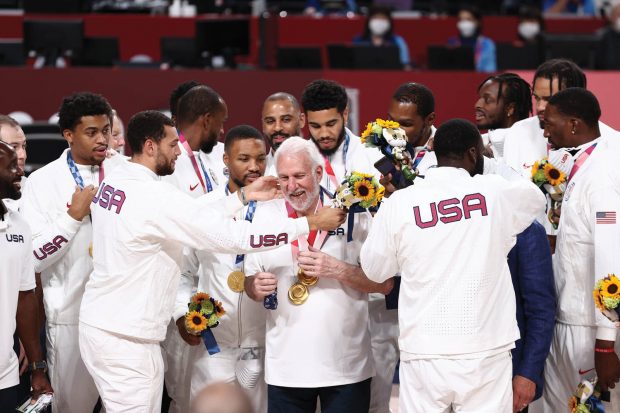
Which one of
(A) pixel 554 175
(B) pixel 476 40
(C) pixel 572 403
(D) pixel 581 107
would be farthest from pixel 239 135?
(B) pixel 476 40

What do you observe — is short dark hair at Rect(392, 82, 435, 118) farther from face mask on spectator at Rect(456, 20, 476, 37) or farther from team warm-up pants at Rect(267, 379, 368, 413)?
face mask on spectator at Rect(456, 20, 476, 37)

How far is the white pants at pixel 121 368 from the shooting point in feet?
18.8

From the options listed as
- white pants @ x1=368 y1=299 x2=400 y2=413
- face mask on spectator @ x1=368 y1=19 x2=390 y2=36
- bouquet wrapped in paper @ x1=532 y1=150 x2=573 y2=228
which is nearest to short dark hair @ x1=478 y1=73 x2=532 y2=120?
bouquet wrapped in paper @ x1=532 y1=150 x2=573 y2=228

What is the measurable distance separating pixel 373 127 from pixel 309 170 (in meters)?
0.44

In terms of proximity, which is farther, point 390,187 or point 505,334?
point 390,187

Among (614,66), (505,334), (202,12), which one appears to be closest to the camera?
(505,334)

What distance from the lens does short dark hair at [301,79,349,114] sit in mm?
6582

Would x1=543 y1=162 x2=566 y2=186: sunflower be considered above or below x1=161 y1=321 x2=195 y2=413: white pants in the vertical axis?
above

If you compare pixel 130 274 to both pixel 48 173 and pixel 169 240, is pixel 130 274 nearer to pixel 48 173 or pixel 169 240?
pixel 169 240

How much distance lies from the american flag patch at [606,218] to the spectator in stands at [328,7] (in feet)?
37.5

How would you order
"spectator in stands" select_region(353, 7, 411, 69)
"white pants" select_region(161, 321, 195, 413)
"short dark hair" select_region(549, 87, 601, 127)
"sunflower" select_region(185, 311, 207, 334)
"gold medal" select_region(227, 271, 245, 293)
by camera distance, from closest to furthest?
"short dark hair" select_region(549, 87, 601, 127) → "sunflower" select_region(185, 311, 207, 334) → "gold medal" select_region(227, 271, 245, 293) → "white pants" select_region(161, 321, 195, 413) → "spectator in stands" select_region(353, 7, 411, 69)

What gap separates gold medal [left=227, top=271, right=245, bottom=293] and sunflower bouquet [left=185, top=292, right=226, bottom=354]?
14cm

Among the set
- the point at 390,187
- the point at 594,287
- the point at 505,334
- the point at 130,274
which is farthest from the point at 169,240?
the point at 594,287

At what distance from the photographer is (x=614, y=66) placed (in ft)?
46.3
